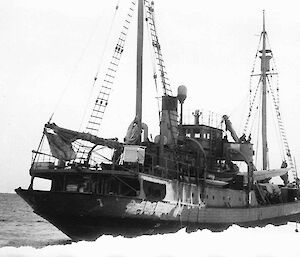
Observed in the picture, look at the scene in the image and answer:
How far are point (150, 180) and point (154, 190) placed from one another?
2.25 m

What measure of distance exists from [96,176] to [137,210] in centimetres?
284

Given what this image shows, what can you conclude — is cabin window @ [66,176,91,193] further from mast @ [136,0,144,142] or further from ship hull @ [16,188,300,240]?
mast @ [136,0,144,142]

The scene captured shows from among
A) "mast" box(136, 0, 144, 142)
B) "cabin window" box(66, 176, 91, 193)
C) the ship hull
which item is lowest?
the ship hull

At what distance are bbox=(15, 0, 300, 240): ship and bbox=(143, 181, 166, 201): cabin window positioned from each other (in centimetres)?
5

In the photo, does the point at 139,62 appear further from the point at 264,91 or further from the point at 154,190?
the point at 264,91

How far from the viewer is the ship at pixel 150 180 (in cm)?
2300

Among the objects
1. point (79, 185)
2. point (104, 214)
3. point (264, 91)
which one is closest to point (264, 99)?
point (264, 91)

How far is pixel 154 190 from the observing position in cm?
2603

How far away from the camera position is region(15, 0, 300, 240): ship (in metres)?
23.0

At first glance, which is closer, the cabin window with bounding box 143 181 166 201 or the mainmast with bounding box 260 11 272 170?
the cabin window with bounding box 143 181 166 201

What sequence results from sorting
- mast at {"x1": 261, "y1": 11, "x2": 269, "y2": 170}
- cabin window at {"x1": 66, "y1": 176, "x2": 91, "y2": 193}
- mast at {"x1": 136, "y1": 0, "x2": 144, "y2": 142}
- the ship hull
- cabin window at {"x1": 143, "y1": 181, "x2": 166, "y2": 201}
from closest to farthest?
1. the ship hull
2. cabin window at {"x1": 66, "y1": 176, "x2": 91, "y2": 193}
3. cabin window at {"x1": 143, "y1": 181, "x2": 166, "y2": 201}
4. mast at {"x1": 136, "y1": 0, "x2": 144, "y2": 142}
5. mast at {"x1": 261, "y1": 11, "x2": 269, "y2": 170}

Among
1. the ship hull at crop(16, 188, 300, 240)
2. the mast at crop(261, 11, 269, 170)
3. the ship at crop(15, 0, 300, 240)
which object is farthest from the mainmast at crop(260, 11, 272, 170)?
the ship hull at crop(16, 188, 300, 240)

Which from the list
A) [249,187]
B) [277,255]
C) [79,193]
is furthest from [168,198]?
[277,255]

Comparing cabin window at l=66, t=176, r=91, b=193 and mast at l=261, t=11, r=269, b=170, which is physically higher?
mast at l=261, t=11, r=269, b=170
